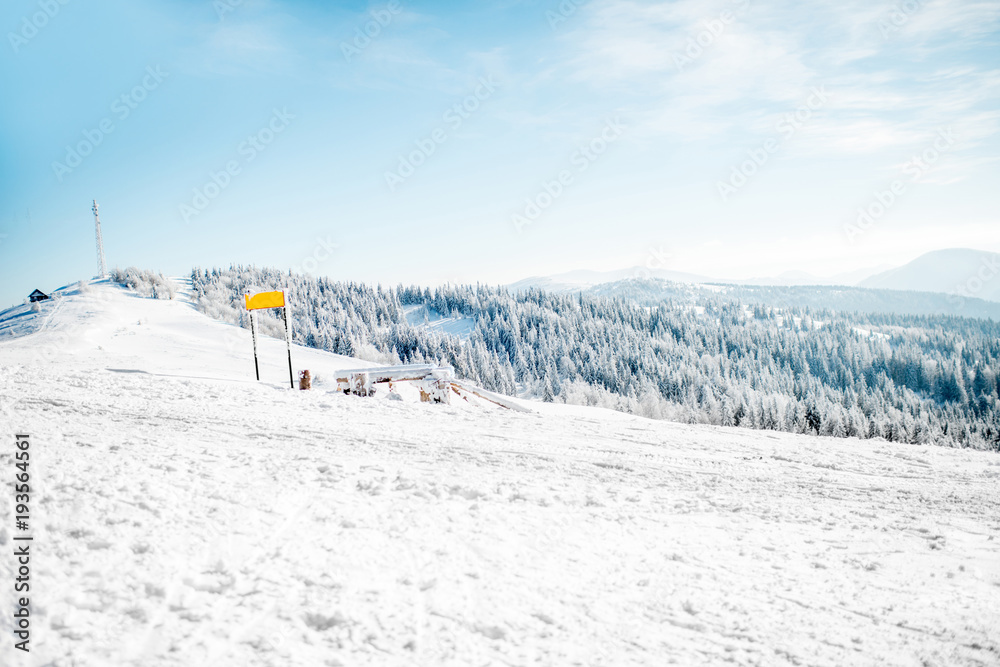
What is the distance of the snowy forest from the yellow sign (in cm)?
3451

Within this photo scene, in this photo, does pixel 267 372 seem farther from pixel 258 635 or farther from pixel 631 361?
pixel 631 361

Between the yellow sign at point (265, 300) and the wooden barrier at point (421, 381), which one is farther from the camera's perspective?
the yellow sign at point (265, 300)

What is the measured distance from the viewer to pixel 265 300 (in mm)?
16953

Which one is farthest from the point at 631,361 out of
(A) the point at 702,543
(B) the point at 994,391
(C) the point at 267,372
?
(A) the point at 702,543

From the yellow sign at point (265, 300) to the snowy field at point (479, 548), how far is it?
7302 mm

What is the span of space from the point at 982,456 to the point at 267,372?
21.9 m

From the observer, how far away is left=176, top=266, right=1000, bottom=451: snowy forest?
75188 millimetres

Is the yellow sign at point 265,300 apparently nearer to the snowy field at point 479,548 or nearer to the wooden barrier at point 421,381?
the wooden barrier at point 421,381

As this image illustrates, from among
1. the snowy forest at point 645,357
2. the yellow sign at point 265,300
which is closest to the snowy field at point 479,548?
the yellow sign at point 265,300

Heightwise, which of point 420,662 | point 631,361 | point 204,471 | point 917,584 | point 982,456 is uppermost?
point 204,471

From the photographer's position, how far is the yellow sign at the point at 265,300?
55.0ft

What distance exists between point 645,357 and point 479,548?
110m

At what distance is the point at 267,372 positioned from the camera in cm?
1898

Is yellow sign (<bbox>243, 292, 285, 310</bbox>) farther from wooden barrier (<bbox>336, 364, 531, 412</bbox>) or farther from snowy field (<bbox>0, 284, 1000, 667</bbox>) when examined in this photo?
snowy field (<bbox>0, 284, 1000, 667</bbox>)
